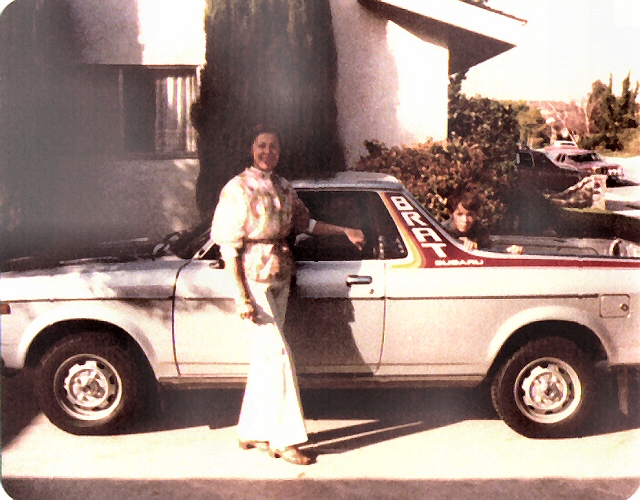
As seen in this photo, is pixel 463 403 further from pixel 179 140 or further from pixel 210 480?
pixel 179 140

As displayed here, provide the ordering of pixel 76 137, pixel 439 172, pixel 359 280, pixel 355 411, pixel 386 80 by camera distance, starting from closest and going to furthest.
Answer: pixel 359 280
pixel 355 411
pixel 439 172
pixel 76 137
pixel 386 80

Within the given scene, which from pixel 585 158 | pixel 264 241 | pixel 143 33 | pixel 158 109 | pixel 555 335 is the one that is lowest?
pixel 555 335

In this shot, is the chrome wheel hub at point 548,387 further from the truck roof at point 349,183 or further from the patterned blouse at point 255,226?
the patterned blouse at point 255,226

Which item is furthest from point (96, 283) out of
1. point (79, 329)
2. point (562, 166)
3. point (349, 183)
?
point (562, 166)

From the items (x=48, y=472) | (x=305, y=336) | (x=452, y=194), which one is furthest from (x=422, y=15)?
(x=48, y=472)

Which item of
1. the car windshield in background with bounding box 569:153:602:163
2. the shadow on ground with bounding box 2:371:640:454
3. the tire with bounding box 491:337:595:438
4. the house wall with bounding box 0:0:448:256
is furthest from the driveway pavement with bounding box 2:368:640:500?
the house wall with bounding box 0:0:448:256

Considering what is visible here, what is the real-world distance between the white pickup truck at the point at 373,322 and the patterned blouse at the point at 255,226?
28cm

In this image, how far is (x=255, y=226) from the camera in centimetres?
416

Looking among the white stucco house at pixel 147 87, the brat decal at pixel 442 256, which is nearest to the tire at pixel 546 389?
the brat decal at pixel 442 256

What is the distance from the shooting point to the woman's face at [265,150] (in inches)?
167

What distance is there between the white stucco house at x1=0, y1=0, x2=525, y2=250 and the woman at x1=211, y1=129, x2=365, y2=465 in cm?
261

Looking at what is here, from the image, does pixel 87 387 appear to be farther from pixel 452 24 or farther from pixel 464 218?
pixel 452 24

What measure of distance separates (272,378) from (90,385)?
124 centimetres

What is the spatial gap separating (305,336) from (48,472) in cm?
179
